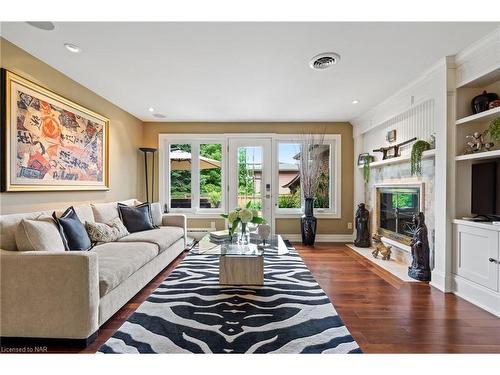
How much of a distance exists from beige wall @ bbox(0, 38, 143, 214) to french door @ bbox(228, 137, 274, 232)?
1769 mm

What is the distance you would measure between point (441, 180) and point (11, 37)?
14.0 feet

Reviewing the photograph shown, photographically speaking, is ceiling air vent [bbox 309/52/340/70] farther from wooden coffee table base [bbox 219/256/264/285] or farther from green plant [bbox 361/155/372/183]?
green plant [bbox 361/155/372/183]

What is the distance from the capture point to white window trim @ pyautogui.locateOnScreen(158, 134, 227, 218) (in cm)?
548

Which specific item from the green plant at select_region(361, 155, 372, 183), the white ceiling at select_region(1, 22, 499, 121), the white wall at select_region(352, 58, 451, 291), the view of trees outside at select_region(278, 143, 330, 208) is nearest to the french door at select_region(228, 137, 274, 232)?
the view of trees outside at select_region(278, 143, 330, 208)

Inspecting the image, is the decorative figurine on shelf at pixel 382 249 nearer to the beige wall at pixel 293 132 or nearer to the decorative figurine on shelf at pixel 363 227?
the decorative figurine on shelf at pixel 363 227

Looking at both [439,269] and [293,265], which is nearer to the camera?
[439,269]

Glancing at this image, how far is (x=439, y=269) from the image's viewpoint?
9.69 feet

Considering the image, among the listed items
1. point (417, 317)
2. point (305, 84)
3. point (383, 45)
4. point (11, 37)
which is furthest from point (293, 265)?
point (11, 37)

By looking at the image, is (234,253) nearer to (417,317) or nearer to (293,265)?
(293,265)

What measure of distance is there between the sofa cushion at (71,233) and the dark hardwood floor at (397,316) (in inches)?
27.4

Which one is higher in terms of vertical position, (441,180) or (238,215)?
(441,180)

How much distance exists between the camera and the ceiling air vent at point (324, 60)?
2665 mm

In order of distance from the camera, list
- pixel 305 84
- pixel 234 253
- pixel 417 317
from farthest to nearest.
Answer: pixel 305 84
pixel 234 253
pixel 417 317

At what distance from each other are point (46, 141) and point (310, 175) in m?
4.04
